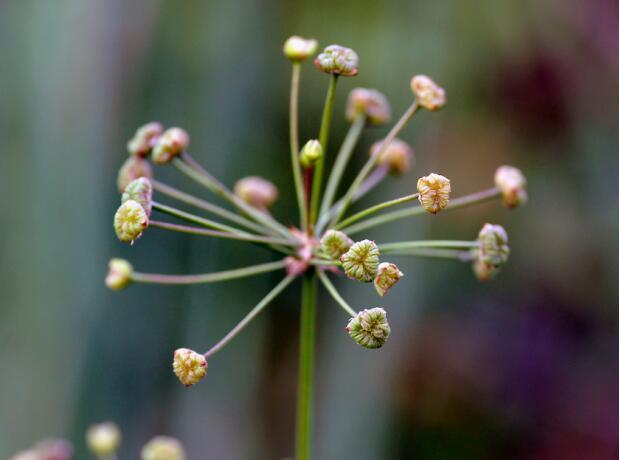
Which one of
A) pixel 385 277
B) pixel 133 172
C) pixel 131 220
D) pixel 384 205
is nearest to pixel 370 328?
pixel 385 277

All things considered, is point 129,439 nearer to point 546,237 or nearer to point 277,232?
point 546,237

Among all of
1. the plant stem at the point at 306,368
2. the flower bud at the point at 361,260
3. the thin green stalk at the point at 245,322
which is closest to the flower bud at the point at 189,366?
the thin green stalk at the point at 245,322

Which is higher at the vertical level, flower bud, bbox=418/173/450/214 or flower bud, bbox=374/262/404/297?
flower bud, bbox=418/173/450/214

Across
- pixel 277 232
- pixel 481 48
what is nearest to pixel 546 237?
pixel 481 48

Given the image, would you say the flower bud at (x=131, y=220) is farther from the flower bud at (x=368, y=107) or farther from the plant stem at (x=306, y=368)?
the flower bud at (x=368, y=107)

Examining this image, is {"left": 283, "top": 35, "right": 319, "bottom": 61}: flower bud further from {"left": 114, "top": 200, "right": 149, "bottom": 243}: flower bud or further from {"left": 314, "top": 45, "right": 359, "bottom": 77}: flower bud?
{"left": 114, "top": 200, "right": 149, "bottom": 243}: flower bud

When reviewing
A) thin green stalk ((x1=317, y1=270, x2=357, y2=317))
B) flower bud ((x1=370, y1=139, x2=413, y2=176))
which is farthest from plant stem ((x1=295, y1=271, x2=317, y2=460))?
flower bud ((x1=370, y1=139, x2=413, y2=176))
